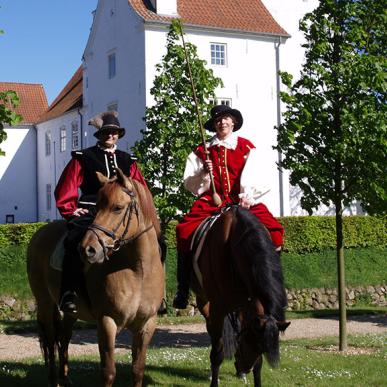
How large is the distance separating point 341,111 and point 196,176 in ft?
13.9

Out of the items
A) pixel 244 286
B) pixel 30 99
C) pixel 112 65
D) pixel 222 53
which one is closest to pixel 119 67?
pixel 112 65

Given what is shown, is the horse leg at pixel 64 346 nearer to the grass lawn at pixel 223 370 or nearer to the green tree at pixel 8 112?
the grass lawn at pixel 223 370

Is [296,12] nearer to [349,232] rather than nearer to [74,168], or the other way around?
[349,232]

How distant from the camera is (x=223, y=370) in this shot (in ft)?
29.6

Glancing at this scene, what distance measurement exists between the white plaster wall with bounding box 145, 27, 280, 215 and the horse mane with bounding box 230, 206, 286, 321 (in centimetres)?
2460

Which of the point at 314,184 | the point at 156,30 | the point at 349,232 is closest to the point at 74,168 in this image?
the point at 314,184

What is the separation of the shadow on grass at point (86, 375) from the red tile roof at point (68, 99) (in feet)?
98.5

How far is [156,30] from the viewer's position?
97.3ft

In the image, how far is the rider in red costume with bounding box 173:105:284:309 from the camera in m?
7.83

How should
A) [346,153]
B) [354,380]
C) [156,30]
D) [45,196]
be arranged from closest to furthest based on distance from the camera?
[354,380] < [346,153] < [156,30] < [45,196]

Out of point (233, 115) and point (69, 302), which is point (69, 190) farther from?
point (233, 115)

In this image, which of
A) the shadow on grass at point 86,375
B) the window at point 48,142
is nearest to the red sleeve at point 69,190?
the shadow on grass at point 86,375

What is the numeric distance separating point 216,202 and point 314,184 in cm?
398

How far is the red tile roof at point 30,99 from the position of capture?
152ft
